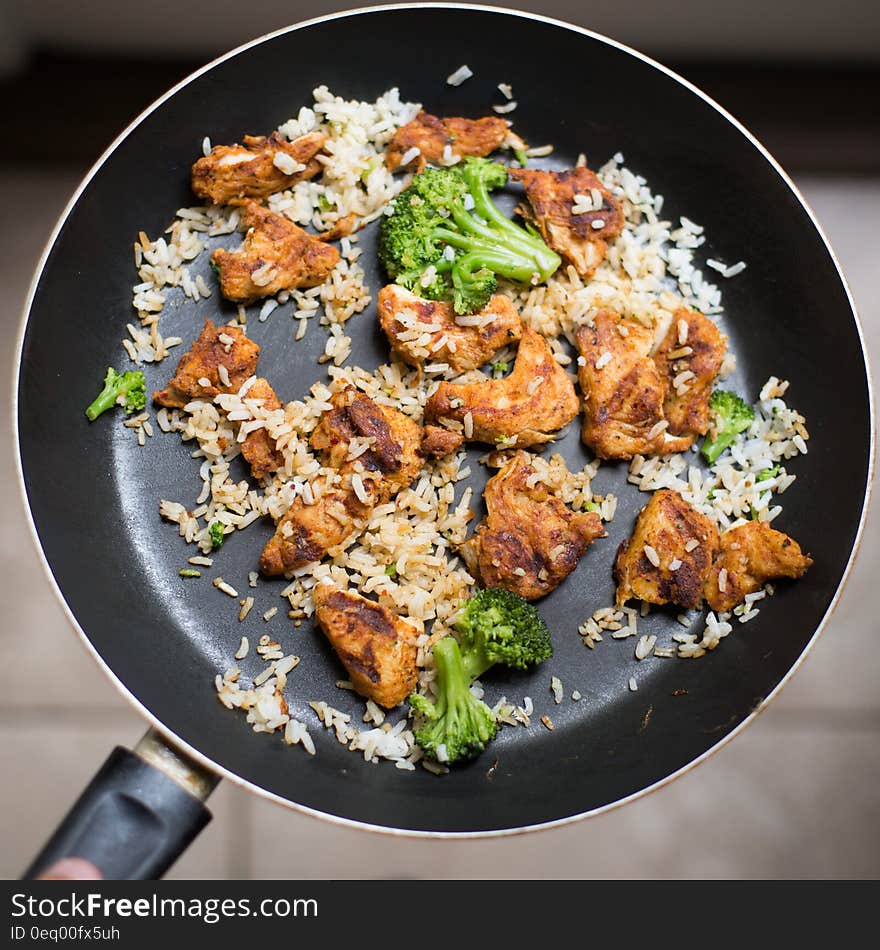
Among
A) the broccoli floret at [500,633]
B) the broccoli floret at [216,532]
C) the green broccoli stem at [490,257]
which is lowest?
the broccoli floret at [500,633]

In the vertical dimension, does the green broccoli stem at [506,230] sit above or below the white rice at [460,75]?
below

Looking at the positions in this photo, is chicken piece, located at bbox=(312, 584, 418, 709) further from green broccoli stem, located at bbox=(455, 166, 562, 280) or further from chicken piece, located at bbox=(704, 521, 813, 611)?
green broccoli stem, located at bbox=(455, 166, 562, 280)

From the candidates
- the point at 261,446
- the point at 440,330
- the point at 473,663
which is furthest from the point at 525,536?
the point at 261,446

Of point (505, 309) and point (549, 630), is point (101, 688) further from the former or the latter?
point (505, 309)

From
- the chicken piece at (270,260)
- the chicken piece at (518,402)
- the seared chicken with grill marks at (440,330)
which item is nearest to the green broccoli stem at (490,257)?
the seared chicken with grill marks at (440,330)

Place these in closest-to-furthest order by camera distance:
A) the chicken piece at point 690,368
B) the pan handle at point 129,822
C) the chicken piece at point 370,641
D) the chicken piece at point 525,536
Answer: the pan handle at point 129,822, the chicken piece at point 370,641, the chicken piece at point 525,536, the chicken piece at point 690,368

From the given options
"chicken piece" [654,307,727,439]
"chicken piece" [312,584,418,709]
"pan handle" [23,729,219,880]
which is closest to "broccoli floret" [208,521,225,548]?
"chicken piece" [312,584,418,709]

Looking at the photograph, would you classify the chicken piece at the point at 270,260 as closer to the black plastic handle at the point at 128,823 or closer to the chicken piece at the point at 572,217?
the chicken piece at the point at 572,217
